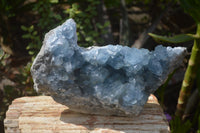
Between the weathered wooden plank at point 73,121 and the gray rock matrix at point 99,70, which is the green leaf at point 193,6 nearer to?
the gray rock matrix at point 99,70

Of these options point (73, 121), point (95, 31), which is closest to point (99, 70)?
point (73, 121)

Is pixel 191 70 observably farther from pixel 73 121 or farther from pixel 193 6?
pixel 73 121

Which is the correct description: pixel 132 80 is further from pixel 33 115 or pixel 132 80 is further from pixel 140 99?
pixel 33 115

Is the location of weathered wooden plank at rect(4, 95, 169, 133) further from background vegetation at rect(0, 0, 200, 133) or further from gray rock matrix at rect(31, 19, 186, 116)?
background vegetation at rect(0, 0, 200, 133)

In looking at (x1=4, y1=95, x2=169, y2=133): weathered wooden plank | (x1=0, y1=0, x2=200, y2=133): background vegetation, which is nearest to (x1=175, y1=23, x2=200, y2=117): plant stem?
(x1=0, y1=0, x2=200, y2=133): background vegetation

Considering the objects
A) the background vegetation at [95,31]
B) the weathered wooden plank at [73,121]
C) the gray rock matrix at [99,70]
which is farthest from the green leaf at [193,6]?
the weathered wooden plank at [73,121]

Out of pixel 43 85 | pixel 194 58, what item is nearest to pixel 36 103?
pixel 43 85
